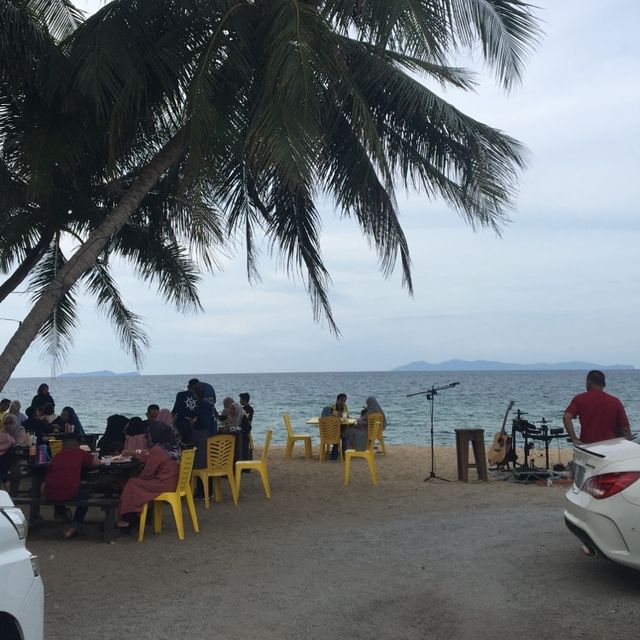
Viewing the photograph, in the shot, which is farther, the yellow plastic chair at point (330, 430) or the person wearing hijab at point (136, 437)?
the yellow plastic chair at point (330, 430)

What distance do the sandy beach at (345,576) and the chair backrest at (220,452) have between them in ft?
1.78

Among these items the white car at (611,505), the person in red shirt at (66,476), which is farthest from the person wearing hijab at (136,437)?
the white car at (611,505)

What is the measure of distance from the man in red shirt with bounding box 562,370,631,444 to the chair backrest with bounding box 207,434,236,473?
14.3ft

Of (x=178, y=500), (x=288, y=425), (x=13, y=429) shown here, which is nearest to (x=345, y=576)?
(x=178, y=500)

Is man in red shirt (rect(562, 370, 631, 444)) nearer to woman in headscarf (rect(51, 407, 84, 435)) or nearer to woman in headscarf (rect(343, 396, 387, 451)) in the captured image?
woman in headscarf (rect(343, 396, 387, 451))

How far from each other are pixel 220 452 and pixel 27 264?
4947mm

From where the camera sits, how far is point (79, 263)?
8.76 metres

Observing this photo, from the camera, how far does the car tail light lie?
5680 millimetres

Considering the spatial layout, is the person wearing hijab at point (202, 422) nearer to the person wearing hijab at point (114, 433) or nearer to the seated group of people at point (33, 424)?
the person wearing hijab at point (114, 433)

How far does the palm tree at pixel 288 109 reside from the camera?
8.48m

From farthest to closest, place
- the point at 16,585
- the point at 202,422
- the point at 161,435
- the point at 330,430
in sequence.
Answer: the point at 330,430, the point at 202,422, the point at 161,435, the point at 16,585

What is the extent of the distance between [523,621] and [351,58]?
8.23 metres

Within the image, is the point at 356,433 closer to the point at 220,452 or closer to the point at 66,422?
the point at 66,422

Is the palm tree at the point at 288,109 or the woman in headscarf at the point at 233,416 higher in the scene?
the palm tree at the point at 288,109
